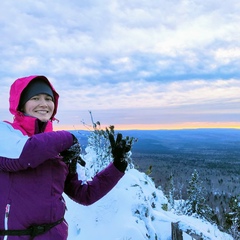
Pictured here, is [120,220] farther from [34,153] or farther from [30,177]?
[34,153]

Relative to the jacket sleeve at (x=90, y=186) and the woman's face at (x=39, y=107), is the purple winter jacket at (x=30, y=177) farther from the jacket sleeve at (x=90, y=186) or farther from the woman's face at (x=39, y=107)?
the jacket sleeve at (x=90, y=186)

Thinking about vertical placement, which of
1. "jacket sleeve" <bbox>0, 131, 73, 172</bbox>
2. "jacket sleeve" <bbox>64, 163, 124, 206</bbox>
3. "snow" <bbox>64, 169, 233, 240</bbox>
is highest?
"jacket sleeve" <bbox>0, 131, 73, 172</bbox>

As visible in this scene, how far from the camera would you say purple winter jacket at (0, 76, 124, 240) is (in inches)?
57.4

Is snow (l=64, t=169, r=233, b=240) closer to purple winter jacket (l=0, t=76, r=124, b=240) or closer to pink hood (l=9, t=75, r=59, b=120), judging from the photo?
purple winter jacket (l=0, t=76, r=124, b=240)

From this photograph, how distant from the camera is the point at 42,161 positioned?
1.48 meters

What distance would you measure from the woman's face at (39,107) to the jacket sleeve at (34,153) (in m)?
0.26

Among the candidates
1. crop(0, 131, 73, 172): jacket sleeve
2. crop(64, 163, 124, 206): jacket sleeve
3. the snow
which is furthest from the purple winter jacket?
the snow

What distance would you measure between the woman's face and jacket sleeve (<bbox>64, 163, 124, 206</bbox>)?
0.43m

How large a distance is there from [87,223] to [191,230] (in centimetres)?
182

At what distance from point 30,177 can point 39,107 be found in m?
0.42

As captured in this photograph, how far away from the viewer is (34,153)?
4.74 ft

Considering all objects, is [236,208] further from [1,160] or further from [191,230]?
[1,160]

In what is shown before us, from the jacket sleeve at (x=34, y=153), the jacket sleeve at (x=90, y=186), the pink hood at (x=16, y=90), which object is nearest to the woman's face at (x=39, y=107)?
the pink hood at (x=16, y=90)

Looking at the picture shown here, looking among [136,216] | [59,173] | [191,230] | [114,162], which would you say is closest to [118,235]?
[136,216]
